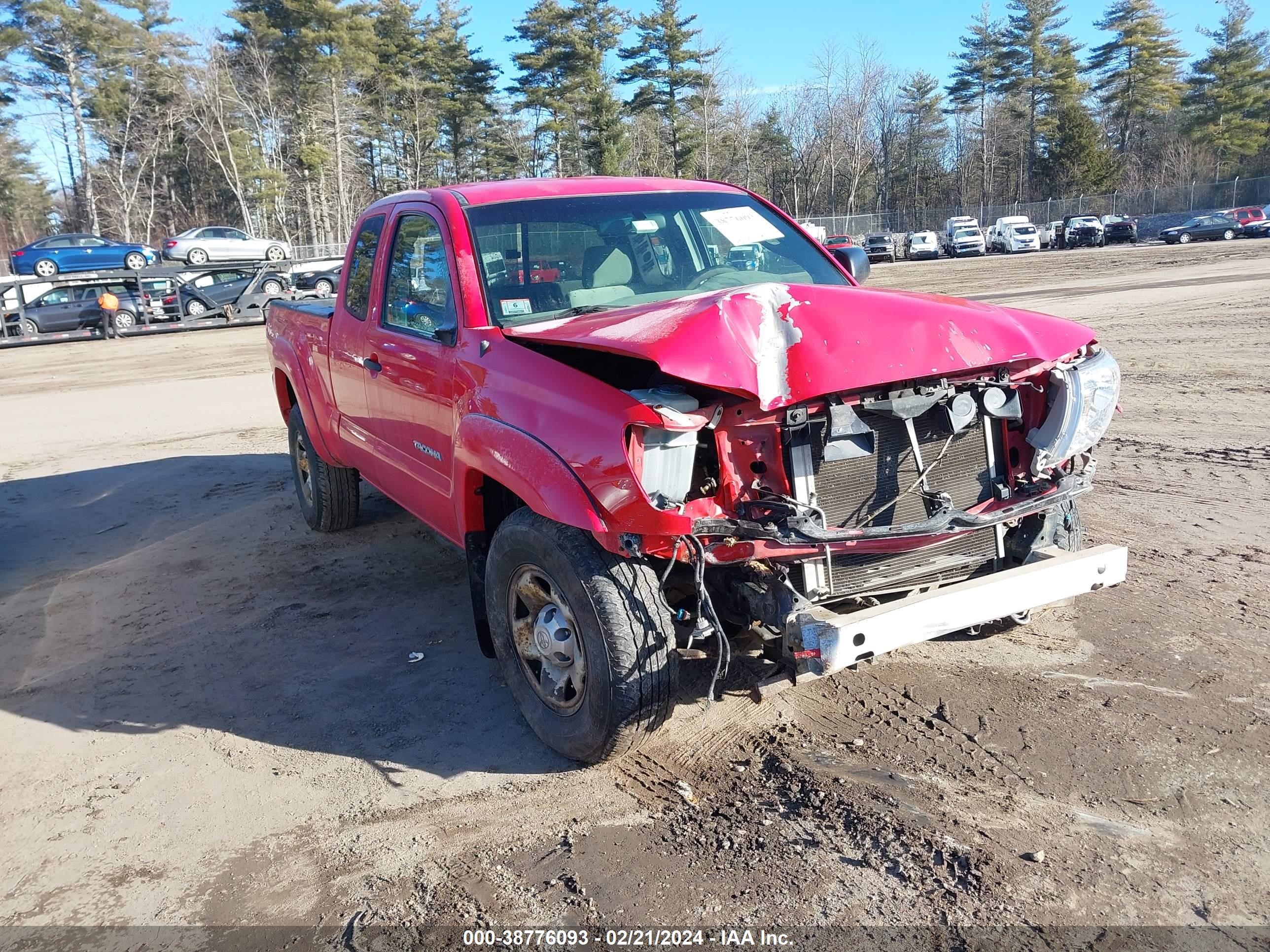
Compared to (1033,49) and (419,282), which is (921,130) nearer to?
(1033,49)

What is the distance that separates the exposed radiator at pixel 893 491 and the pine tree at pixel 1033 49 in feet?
256

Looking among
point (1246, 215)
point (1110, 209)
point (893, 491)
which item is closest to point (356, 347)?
point (893, 491)

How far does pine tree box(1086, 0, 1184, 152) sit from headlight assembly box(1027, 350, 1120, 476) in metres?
79.6

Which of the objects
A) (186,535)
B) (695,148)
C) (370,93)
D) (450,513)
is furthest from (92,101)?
(450,513)

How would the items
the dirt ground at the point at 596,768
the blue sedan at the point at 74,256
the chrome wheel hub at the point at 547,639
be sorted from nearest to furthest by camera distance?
the dirt ground at the point at 596,768
the chrome wheel hub at the point at 547,639
the blue sedan at the point at 74,256

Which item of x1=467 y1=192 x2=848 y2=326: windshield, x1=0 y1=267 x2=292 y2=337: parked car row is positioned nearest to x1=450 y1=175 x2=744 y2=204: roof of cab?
x1=467 y1=192 x2=848 y2=326: windshield

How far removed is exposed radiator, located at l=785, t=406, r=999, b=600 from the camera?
3266 mm

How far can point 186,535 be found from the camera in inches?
277

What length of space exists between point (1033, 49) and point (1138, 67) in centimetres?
→ 762

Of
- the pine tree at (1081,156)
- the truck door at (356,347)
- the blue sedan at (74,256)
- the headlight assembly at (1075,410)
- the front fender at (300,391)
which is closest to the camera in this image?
the headlight assembly at (1075,410)

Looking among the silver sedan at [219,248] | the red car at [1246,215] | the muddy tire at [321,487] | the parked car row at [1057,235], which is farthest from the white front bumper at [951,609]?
the red car at [1246,215]

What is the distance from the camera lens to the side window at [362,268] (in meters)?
5.14

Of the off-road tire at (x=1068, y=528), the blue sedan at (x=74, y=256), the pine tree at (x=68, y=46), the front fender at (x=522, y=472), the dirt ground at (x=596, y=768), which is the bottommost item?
the dirt ground at (x=596, y=768)

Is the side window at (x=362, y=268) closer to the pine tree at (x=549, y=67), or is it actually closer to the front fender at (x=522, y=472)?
the front fender at (x=522, y=472)
